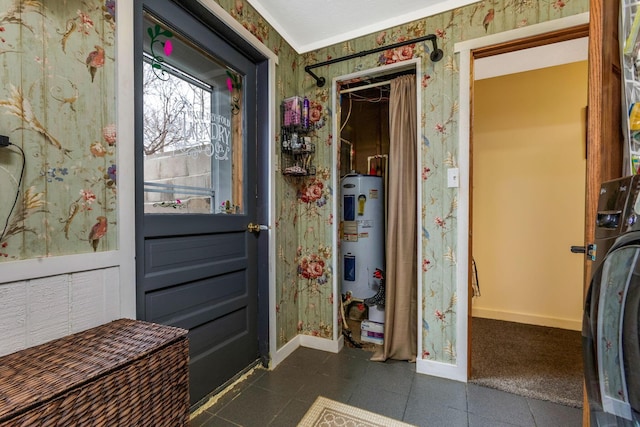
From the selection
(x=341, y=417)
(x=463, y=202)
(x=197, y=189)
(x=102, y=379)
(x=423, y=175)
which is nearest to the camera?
(x=102, y=379)

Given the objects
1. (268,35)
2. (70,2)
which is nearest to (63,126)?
(70,2)

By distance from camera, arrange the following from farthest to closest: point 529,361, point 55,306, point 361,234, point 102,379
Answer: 1. point 361,234
2. point 529,361
3. point 55,306
4. point 102,379

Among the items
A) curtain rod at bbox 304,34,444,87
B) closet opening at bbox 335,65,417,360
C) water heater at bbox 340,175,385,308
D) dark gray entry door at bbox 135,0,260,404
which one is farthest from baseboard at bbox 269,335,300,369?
curtain rod at bbox 304,34,444,87

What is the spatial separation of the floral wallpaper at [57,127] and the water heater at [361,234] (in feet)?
5.88

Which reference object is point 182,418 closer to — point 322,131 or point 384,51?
point 322,131

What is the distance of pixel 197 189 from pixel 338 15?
1.51 metres

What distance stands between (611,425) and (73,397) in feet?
4.39

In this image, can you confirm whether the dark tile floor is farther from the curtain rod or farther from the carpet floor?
the curtain rod

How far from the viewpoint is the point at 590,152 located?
A: 0.92 metres

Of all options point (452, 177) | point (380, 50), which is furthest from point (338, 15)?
point (452, 177)

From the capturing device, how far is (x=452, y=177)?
184 centimetres

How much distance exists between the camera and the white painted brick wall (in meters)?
0.87

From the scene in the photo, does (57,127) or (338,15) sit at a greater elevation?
(338,15)

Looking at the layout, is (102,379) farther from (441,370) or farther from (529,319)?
(529,319)
